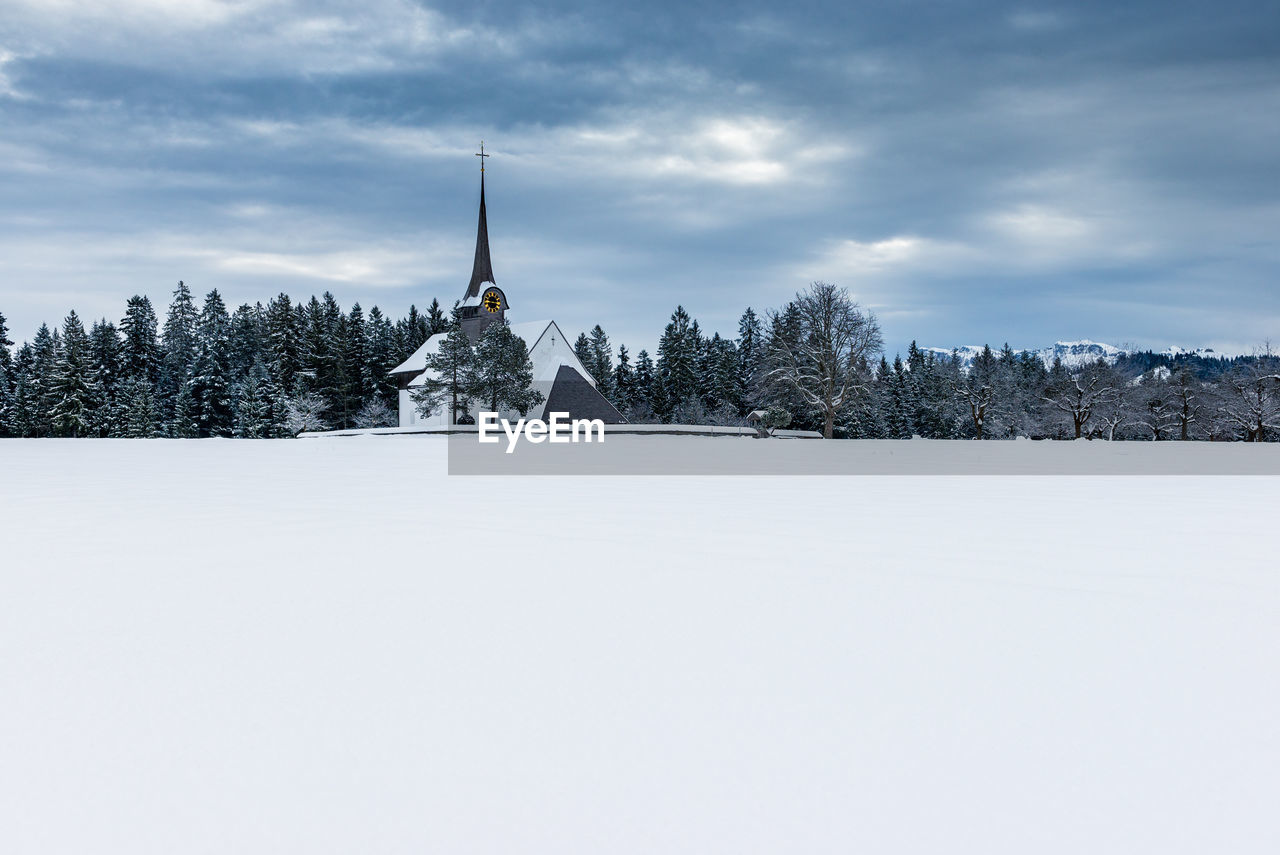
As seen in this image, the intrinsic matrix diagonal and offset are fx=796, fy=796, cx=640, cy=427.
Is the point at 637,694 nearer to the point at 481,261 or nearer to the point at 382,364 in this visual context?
the point at 481,261

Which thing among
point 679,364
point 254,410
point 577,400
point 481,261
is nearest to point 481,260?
point 481,261

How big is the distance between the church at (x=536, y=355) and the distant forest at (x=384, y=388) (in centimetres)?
1155

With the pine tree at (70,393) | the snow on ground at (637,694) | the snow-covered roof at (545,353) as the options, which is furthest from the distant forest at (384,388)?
the snow on ground at (637,694)

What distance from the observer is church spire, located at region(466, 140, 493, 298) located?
62000 mm

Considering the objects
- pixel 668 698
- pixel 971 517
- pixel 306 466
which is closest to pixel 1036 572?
pixel 971 517

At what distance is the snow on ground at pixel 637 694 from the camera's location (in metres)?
2.57

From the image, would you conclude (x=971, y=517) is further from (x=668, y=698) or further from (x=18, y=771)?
(x=18, y=771)

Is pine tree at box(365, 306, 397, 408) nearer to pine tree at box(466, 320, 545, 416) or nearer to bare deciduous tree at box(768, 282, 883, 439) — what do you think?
pine tree at box(466, 320, 545, 416)

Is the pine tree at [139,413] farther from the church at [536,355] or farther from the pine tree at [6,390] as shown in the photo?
the church at [536,355]

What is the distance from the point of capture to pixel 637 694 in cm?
349

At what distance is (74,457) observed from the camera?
813 inches

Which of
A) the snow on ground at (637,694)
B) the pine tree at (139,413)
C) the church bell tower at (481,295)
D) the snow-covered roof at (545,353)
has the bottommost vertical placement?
the snow on ground at (637,694)

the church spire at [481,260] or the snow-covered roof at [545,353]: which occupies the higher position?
the church spire at [481,260]

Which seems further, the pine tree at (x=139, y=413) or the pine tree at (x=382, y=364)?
the pine tree at (x=382, y=364)
